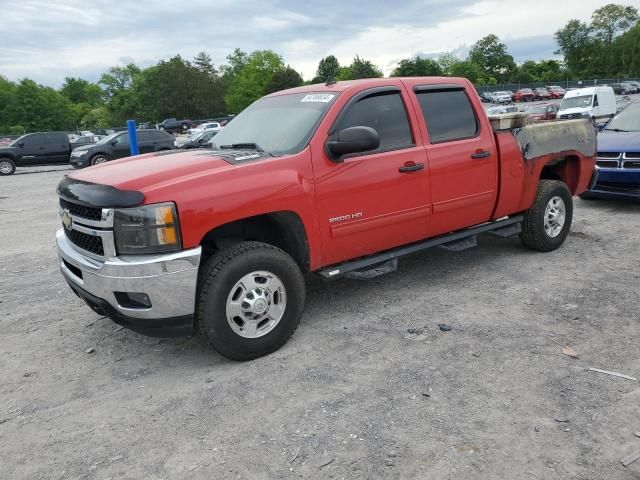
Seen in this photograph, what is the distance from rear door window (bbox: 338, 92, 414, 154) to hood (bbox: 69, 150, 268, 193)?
3.42 ft

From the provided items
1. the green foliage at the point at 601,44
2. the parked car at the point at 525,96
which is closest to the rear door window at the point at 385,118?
the parked car at the point at 525,96

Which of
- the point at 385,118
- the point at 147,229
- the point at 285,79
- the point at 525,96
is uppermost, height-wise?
the point at 285,79

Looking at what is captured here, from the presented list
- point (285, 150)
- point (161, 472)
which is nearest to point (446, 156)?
point (285, 150)

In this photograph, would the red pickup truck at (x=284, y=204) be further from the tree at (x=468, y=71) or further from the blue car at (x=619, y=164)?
the tree at (x=468, y=71)

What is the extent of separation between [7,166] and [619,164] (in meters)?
21.8

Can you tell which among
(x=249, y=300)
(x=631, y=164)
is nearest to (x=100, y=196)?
(x=249, y=300)

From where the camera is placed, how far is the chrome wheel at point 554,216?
581 centimetres

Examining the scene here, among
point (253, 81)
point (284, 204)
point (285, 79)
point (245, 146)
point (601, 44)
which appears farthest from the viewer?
point (601, 44)

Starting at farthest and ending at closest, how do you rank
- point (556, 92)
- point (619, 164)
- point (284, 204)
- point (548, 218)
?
point (556, 92) < point (619, 164) < point (548, 218) < point (284, 204)

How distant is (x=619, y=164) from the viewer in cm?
772

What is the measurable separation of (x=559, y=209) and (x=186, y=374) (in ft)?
14.6

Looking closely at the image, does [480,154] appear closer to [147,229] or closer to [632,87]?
[147,229]

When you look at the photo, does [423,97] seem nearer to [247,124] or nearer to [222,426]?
[247,124]

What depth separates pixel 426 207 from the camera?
462cm
